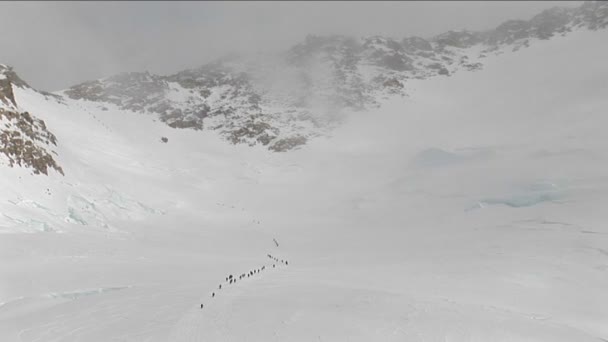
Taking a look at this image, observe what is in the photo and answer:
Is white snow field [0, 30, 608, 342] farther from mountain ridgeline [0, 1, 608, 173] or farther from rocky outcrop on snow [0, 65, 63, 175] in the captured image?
mountain ridgeline [0, 1, 608, 173]

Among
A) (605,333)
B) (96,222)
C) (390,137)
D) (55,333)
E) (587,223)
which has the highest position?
(390,137)

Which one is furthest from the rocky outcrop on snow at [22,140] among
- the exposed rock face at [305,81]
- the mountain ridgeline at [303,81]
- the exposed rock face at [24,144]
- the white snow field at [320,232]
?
the exposed rock face at [305,81]

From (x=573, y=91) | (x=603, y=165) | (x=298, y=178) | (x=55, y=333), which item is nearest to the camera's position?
(x=55, y=333)

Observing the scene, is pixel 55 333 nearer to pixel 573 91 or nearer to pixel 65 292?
pixel 65 292

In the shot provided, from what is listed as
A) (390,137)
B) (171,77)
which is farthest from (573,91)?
(171,77)

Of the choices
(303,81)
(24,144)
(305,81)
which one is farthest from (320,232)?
(303,81)

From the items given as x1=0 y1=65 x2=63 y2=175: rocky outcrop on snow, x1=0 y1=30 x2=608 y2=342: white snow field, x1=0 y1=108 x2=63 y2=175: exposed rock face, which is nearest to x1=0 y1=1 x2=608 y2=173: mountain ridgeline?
x1=0 y1=30 x2=608 y2=342: white snow field

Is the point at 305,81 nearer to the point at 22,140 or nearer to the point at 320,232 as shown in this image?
the point at 320,232
